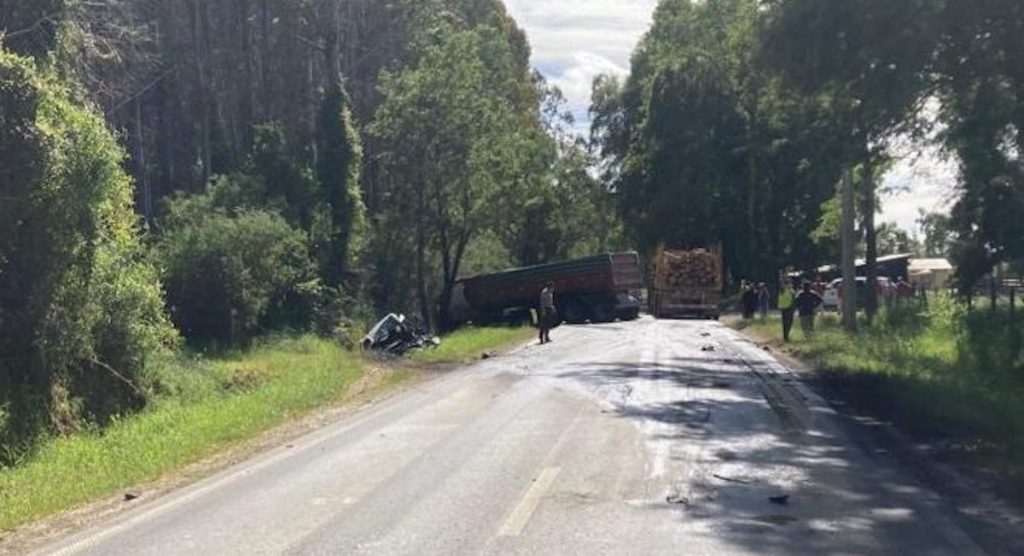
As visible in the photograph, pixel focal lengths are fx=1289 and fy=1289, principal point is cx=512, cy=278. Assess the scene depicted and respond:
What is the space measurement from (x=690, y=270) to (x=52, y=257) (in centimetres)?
4498

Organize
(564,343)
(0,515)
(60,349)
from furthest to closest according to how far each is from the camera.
Result: (564,343)
(60,349)
(0,515)

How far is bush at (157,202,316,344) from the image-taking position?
30.1 meters

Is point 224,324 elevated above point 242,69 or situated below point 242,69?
below

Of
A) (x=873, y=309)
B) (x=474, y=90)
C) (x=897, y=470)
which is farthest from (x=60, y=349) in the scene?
(x=474, y=90)

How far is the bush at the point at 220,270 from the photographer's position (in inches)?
1185

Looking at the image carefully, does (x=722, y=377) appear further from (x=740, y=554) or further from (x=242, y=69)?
(x=242, y=69)

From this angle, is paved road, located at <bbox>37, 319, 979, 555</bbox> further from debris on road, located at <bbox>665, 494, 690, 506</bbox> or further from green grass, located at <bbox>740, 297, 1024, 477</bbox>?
green grass, located at <bbox>740, 297, 1024, 477</bbox>

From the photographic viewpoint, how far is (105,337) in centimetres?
1977

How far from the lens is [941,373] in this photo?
74.5 ft

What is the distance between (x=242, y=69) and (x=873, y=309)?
3162 centimetres

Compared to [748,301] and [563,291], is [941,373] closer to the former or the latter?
[563,291]

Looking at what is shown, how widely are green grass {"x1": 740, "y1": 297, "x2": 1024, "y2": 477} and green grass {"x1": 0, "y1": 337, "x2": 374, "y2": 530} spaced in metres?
9.05

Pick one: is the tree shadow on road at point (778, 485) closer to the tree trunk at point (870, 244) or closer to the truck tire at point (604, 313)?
the tree trunk at point (870, 244)

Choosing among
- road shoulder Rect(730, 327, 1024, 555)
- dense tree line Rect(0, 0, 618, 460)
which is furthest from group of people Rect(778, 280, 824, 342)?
road shoulder Rect(730, 327, 1024, 555)
